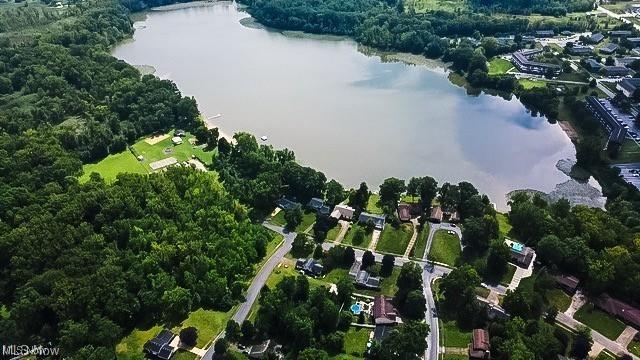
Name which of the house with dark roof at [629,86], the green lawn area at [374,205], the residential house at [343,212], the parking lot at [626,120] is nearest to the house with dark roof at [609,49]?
the house with dark roof at [629,86]

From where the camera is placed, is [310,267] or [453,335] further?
[310,267]

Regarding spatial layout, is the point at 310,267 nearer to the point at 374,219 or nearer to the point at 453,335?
the point at 374,219

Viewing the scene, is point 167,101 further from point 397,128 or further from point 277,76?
point 397,128

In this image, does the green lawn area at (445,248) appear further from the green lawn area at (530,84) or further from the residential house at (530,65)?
the residential house at (530,65)

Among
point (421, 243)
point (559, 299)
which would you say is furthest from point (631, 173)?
point (421, 243)

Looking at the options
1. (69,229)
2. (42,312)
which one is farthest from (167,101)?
(42,312)

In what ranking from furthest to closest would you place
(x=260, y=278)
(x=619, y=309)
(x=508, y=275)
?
(x=260, y=278)
(x=508, y=275)
(x=619, y=309)

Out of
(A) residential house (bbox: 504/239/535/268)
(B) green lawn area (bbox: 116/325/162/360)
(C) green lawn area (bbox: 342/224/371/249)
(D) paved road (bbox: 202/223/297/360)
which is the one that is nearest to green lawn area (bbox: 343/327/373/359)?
(D) paved road (bbox: 202/223/297/360)
